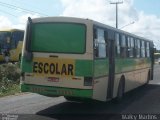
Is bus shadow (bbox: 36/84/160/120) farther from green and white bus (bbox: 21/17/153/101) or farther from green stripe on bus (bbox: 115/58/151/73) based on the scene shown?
green stripe on bus (bbox: 115/58/151/73)

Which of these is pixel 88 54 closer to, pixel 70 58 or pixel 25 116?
pixel 70 58

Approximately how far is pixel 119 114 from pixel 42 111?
238cm

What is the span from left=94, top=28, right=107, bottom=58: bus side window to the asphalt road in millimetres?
1842

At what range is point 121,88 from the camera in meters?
16.9

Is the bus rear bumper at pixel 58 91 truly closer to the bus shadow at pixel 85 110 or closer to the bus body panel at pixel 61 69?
the bus body panel at pixel 61 69

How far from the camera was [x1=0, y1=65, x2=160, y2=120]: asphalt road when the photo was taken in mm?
12766

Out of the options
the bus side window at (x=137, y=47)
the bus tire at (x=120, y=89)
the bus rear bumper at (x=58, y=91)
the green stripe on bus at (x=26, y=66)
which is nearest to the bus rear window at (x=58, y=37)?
the green stripe on bus at (x=26, y=66)

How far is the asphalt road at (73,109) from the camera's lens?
12766 millimetres

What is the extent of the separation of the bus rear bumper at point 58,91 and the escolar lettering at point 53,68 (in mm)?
472

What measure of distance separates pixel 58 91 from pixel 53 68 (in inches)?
28.2

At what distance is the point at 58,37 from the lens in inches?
535

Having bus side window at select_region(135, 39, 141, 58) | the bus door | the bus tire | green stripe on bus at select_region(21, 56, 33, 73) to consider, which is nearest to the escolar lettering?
green stripe on bus at select_region(21, 56, 33, 73)

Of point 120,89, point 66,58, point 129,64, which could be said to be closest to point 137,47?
point 129,64

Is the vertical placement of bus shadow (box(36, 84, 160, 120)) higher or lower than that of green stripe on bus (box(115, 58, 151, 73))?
lower
